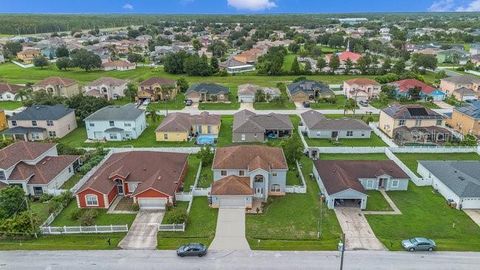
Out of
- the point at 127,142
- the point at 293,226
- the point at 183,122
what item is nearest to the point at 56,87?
the point at 127,142

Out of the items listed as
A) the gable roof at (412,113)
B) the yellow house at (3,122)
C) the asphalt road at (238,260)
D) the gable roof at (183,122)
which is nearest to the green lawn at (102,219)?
the asphalt road at (238,260)

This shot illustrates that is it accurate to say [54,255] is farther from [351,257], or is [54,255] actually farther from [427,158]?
[427,158]

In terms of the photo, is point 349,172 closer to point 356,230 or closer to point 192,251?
point 356,230

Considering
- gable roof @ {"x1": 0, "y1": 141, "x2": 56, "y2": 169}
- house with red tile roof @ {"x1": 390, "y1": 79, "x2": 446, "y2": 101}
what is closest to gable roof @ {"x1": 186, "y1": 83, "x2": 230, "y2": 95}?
house with red tile roof @ {"x1": 390, "y1": 79, "x2": 446, "y2": 101}

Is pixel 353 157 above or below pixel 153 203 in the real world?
below

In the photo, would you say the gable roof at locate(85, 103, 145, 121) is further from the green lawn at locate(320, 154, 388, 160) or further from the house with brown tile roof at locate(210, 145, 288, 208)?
the green lawn at locate(320, 154, 388, 160)

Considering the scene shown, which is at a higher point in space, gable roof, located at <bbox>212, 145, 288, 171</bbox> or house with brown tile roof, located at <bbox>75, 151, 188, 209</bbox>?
gable roof, located at <bbox>212, 145, 288, 171</bbox>
